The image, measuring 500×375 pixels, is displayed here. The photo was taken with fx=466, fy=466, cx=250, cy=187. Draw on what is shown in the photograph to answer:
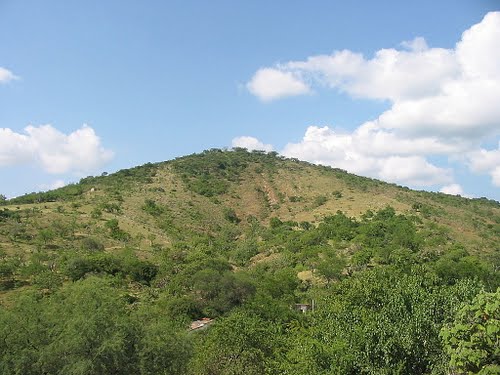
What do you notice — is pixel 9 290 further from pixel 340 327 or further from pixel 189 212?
pixel 189 212

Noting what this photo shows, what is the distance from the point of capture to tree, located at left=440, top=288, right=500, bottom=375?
767cm

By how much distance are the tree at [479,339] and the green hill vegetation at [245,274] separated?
0.03 metres

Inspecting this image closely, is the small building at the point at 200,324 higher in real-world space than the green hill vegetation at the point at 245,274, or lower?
lower

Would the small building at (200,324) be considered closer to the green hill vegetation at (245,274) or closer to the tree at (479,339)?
the green hill vegetation at (245,274)

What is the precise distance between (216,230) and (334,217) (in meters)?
25.1

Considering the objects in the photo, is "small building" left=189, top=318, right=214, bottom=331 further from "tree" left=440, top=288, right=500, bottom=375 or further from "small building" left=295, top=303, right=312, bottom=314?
"tree" left=440, top=288, right=500, bottom=375

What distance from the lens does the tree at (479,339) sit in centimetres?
767

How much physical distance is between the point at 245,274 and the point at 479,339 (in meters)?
52.0

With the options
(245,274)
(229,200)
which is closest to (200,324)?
(245,274)

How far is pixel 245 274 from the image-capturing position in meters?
59.0

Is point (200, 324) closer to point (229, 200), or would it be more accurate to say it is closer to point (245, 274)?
point (245, 274)

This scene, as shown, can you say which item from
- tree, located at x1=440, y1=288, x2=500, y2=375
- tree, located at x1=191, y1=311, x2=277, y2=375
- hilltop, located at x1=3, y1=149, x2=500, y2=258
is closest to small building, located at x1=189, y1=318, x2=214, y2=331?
tree, located at x1=191, y1=311, x2=277, y2=375

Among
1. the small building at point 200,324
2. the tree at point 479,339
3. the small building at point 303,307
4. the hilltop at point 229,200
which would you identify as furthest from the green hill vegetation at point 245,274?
the small building at point 200,324

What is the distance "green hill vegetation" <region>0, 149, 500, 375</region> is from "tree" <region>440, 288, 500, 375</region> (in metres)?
0.03
